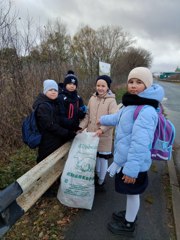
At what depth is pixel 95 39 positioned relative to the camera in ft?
108

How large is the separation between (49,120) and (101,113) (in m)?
0.84

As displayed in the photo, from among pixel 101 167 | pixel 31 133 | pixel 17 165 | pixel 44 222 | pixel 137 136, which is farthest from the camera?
pixel 17 165

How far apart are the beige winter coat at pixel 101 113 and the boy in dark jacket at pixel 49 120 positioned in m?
0.37

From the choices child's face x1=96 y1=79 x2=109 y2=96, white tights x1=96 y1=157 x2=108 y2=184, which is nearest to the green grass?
white tights x1=96 y1=157 x2=108 y2=184

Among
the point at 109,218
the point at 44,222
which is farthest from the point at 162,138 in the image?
the point at 44,222

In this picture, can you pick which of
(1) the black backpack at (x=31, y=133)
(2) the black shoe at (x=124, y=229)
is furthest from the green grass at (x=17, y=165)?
(2) the black shoe at (x=124, y=229)

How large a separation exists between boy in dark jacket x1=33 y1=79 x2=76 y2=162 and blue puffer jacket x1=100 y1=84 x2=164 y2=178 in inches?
42.0

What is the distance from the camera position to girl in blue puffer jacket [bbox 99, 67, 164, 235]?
2.25 m

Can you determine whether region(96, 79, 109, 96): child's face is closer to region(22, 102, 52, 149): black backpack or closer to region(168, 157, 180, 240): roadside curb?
region(22, 102, 52, 149): black backpack

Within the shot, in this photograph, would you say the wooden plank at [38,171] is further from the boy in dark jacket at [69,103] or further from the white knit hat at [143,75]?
the white knit hat at [143,75]

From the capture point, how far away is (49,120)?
3.12 metres

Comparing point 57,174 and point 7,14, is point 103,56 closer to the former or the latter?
point 7,14

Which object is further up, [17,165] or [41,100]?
[41,100]

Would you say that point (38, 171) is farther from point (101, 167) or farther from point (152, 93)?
point (152, 93)
